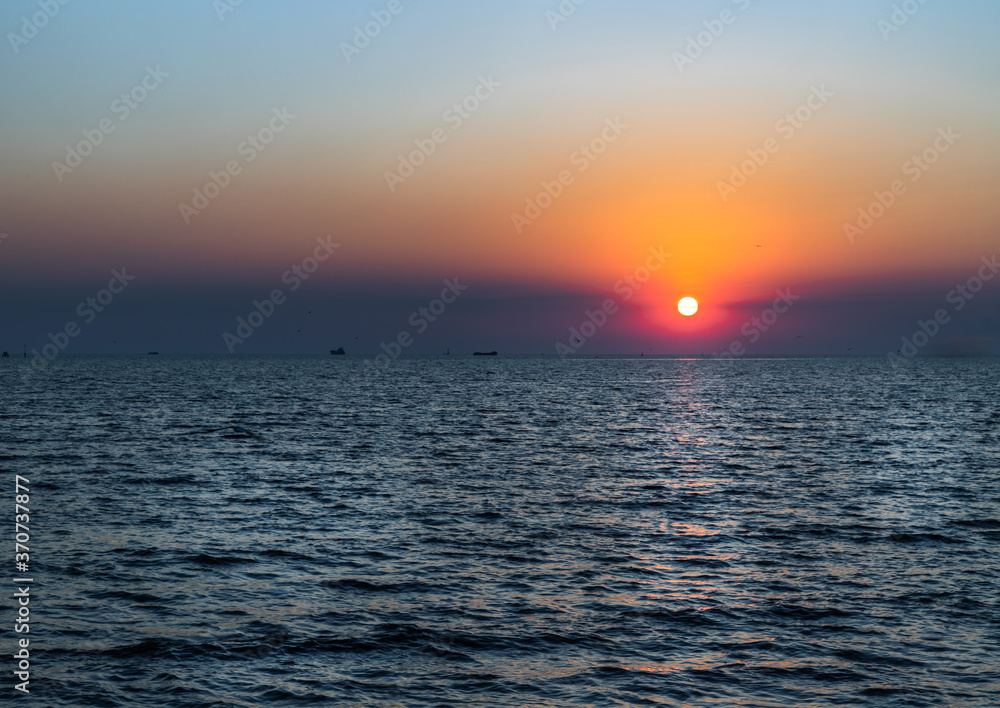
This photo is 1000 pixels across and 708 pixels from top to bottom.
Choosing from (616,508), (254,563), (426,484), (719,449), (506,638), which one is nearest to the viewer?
(506,638)

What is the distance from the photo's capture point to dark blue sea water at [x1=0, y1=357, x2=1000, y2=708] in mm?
16688

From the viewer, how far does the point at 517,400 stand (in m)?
116

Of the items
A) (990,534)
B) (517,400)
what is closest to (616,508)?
(990,534)

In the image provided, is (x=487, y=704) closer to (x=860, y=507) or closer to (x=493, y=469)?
(x=860, y=507)

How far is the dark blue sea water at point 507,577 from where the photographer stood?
16688mm

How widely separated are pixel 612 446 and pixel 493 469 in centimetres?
1472

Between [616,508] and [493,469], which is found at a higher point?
[493,469]

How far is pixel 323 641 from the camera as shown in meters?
18.6

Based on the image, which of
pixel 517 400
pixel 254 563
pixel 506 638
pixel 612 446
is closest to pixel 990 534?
pixel 506 638

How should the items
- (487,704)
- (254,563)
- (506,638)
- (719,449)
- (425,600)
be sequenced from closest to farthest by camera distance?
(487,704) < (506,638) < (425,600) < (254,563) < (719,449)

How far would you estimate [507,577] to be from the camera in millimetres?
23984

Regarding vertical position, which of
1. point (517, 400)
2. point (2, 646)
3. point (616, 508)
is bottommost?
point (2, 646)

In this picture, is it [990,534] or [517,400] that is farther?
[517,400]

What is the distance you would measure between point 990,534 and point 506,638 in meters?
20.4
